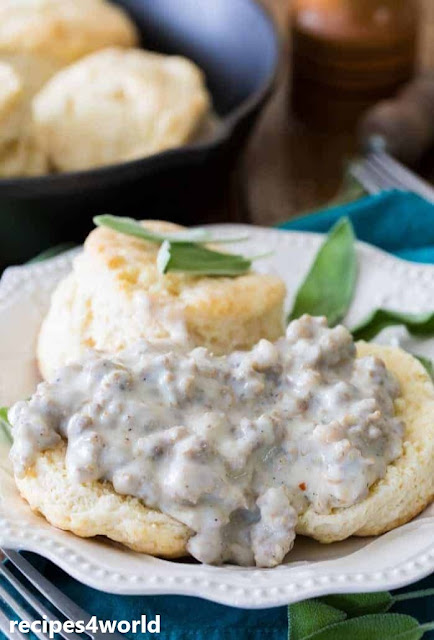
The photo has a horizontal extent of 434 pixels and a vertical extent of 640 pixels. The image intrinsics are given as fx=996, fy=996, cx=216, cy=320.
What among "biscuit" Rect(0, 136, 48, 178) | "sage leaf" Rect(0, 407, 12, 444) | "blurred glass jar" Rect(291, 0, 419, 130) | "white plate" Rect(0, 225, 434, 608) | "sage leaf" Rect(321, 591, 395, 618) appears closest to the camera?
"white plate" Rect(0, 225, 434, 608)

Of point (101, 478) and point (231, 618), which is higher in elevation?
point (101, 478)

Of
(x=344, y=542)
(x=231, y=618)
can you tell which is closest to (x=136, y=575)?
(x=231, y=618)

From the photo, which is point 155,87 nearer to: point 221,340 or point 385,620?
point 221,340

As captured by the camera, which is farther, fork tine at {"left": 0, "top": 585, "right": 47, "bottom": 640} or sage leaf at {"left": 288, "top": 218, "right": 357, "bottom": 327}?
sage leaf at {"left": 288, "top": 218, "right": 357, "bottom": 327}

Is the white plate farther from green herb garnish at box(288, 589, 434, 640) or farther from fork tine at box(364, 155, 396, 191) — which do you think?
fork tine at box(364, 155, 396, 191)

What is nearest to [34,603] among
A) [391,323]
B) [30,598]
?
[30,598]

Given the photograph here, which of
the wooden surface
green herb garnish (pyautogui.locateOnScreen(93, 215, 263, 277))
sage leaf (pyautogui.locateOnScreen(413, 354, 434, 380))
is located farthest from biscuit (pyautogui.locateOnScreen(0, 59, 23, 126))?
sage leaf (pyautogui.locateOnScreen(413, 354, 434, 380))
